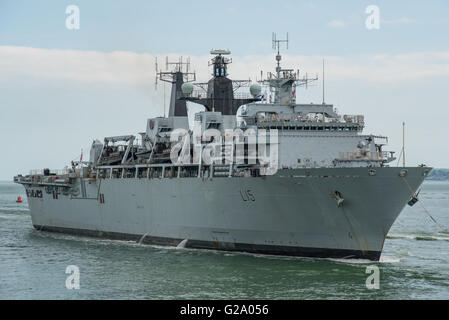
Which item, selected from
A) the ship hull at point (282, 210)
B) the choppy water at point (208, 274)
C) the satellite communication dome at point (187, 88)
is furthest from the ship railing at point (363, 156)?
the satellite communication dome at point (187, 88)

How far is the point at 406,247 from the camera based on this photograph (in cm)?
3027

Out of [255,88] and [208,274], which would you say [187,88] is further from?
[208,274]

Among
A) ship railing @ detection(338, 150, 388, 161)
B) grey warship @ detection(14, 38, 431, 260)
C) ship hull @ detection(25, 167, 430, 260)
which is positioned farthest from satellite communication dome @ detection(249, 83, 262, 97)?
ship railing @ detection(338, 150, 388, 161)

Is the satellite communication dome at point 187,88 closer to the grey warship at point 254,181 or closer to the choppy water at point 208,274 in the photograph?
the grey warship at point 254,181

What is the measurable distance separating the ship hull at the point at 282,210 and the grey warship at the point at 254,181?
0.13 feet

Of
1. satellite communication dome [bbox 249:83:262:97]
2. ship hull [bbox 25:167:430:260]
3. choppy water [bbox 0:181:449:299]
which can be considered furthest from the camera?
satellite communication dome [bbox 249:83:262:97]

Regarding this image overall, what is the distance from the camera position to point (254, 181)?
2517 centimetres

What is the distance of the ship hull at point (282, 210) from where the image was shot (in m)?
23.2

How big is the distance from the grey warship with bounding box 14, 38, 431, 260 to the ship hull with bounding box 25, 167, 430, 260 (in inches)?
1.6

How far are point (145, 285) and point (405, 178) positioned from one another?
1016 centimetres

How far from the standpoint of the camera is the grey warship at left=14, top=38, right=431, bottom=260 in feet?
77.3

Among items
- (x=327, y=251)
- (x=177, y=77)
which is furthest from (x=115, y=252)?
(x=177, y=77)

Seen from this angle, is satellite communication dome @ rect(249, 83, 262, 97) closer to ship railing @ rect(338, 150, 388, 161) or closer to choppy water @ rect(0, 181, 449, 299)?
ship railing @ rect(338, 150, 388, 161)
